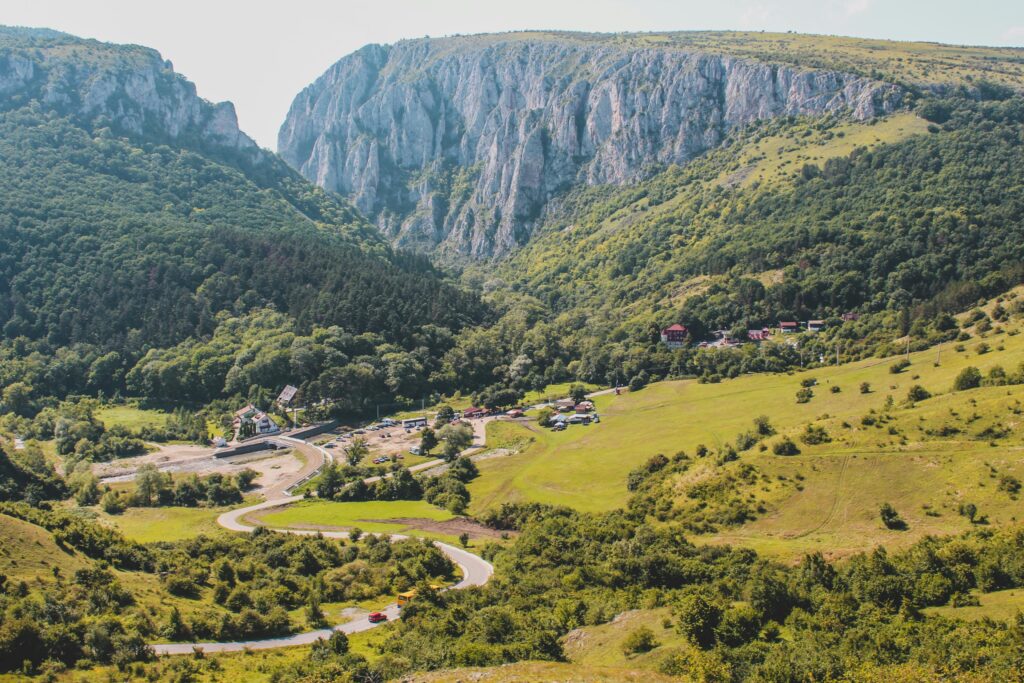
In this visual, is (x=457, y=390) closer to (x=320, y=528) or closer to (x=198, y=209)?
(x=320, y=528)

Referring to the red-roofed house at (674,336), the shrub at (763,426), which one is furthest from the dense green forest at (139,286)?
the shrub at (763,426)

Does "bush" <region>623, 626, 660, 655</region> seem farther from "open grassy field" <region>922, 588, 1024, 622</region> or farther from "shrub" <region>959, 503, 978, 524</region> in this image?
"shrub" <region>959, 503, 978, 524</region>

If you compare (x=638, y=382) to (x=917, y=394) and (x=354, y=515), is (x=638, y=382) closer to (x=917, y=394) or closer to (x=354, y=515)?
(x=917, y=394)

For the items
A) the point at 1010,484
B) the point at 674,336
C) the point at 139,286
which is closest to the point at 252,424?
the point at 139,286

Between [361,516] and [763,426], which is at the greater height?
[763,426]

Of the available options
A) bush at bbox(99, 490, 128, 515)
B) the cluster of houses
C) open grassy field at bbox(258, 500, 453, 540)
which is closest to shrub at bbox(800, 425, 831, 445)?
open grassy field at bbox(258, 500, 453, 540)

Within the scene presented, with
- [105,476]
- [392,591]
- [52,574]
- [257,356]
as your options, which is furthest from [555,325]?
[52,574]
